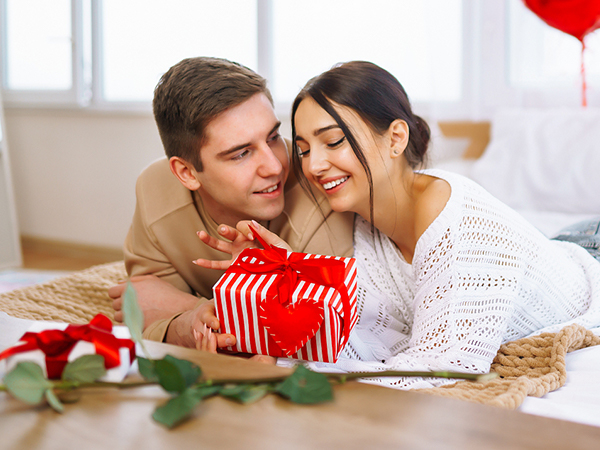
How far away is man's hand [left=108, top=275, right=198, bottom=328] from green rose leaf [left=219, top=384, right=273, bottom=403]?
2.47ft

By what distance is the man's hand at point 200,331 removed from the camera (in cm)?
98

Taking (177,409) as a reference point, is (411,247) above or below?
below

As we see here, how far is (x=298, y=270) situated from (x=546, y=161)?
150cm

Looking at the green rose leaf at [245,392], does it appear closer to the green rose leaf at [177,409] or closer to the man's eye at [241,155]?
the green rose leaf at [177,409]

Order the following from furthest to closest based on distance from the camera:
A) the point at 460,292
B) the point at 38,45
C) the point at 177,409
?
the point at 38,45 < the point at 460,292 < the point at 177,409

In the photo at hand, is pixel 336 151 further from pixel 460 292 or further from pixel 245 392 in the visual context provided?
pixel 245 392

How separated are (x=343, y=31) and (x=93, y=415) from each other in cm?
254

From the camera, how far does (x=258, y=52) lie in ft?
9.74

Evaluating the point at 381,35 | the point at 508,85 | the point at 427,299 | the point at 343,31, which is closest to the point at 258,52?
the point at 343,31

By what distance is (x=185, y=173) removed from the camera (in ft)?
4.39

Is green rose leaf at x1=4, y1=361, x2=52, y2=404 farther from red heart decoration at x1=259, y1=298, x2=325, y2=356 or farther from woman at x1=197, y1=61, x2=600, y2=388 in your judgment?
woman at x1=197, y1=61, x2=600, y2=388

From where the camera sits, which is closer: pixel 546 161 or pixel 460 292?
pixel 460 292

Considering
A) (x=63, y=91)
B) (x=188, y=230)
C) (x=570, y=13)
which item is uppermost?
(x=570, y=13)

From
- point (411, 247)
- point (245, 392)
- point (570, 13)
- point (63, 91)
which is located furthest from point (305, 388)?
point (63, 91)
